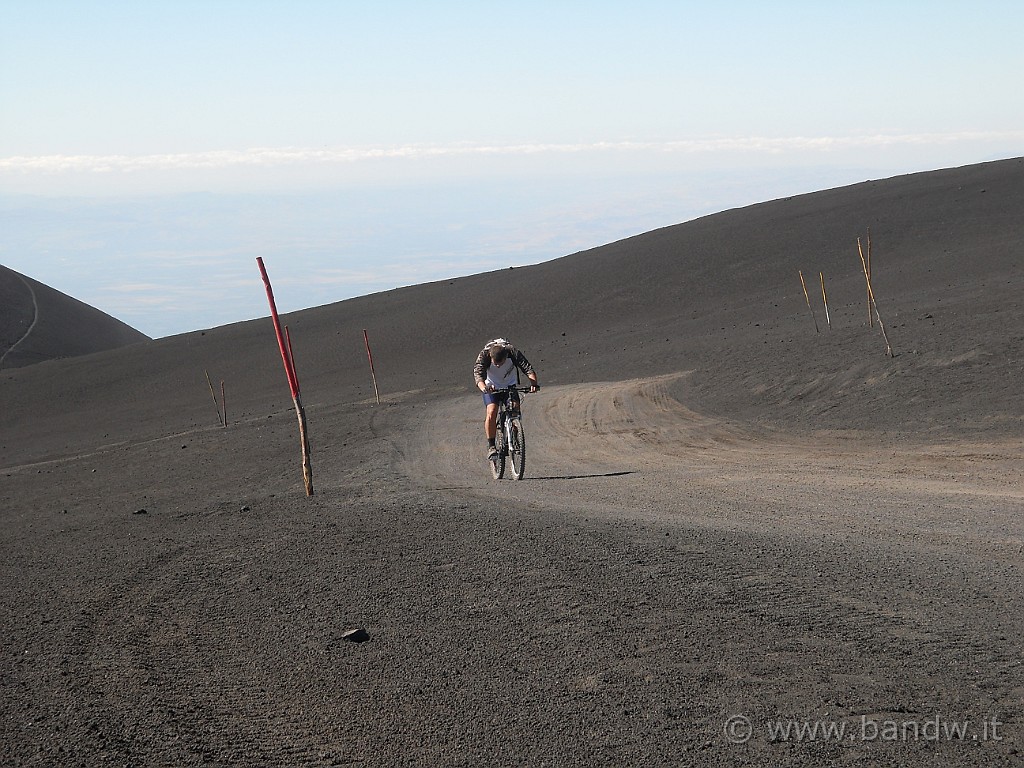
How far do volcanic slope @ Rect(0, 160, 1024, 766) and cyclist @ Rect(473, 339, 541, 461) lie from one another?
93cm

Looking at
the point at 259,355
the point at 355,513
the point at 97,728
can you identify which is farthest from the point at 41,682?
the point at 259,355

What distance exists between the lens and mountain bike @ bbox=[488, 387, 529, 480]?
1347cm

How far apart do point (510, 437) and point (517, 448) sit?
0.56 ft

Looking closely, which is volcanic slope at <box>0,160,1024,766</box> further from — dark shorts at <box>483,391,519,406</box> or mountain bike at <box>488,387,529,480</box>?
dark shorts at <box>483,391,519,406</box>

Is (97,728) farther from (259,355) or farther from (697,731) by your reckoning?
(259,355)

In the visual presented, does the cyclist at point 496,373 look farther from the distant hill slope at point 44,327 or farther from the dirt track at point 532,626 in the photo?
the distant hill slope at point 44,327

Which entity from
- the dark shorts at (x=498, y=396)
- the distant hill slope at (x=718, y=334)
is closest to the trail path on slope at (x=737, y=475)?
the dark shorts at (x=498, y=396)

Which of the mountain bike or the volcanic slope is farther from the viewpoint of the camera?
the mountain bike

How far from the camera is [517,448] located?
13.5 m

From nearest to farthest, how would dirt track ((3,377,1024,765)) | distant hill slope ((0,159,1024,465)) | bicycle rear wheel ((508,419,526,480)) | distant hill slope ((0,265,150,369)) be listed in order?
dirt track ((3,377,1024,765))
bicycle rear wheel ((508,419,526,480))
distant hill slope ((0,159,1024,465))
distant hill slope ((0,265,150,369))

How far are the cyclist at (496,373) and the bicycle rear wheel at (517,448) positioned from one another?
0.74ft

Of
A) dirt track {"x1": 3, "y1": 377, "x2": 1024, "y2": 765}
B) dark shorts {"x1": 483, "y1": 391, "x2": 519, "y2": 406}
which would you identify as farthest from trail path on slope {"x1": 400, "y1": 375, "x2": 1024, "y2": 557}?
dark shorts {"x1": 483, "y1": 391, "x2": 519, "y2": 406}

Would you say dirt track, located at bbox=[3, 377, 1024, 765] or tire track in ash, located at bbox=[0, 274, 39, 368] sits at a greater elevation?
tire track in ash, located at bbox=[0, 274, 39, 368]

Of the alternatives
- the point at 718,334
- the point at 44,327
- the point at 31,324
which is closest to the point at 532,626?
the point at 718,334
